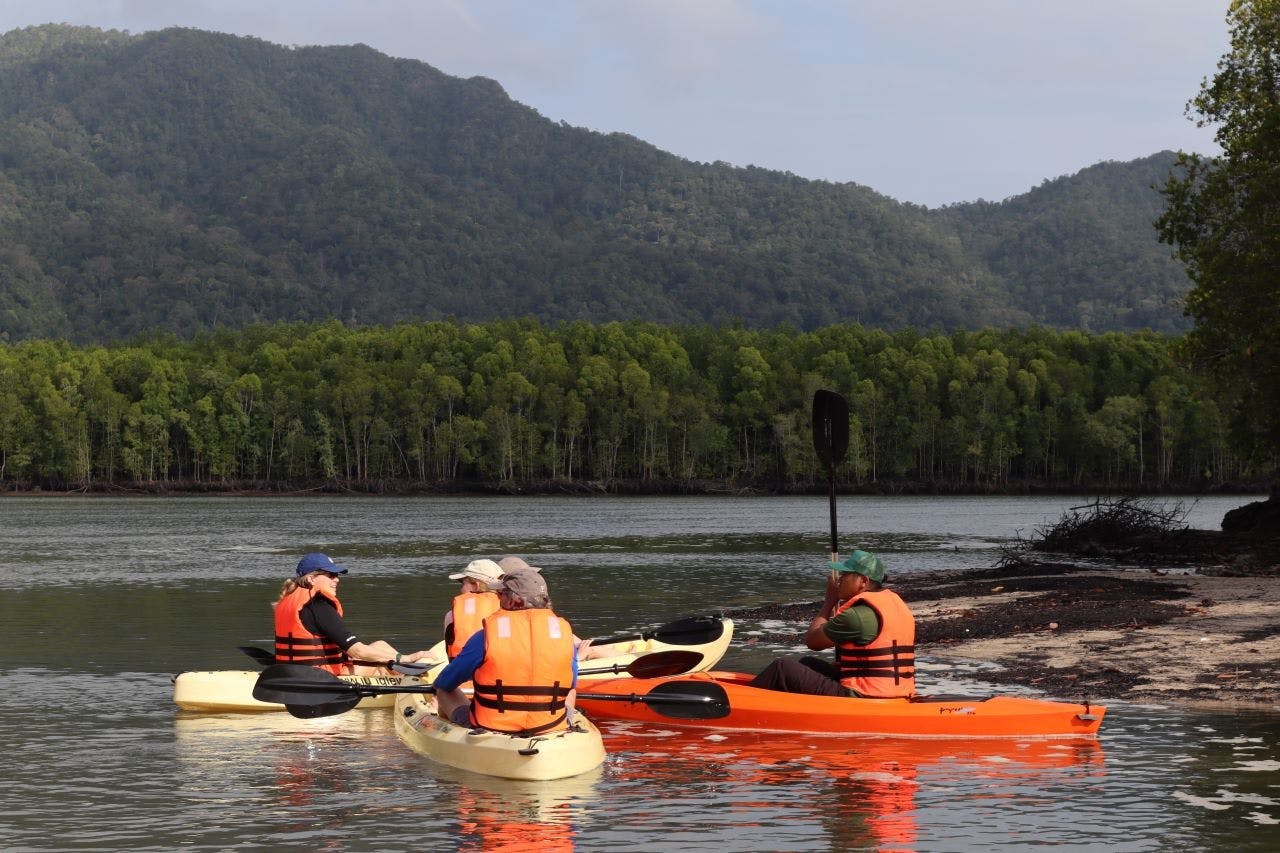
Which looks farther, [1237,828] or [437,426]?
[437,426]

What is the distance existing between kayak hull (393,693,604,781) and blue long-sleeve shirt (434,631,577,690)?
0.47 m

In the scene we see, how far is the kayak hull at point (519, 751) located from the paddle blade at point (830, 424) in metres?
8.88

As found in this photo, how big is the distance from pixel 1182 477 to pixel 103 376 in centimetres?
10576

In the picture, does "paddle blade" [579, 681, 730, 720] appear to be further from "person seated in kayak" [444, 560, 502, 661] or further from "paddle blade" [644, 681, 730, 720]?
"person seated in kayak" [444, 560, 502, 661]

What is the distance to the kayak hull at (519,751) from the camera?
12945 mm

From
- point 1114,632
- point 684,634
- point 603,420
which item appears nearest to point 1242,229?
point 1114,632

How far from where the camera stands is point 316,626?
16.7 m

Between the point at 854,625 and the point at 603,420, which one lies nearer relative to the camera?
the point at 854,625

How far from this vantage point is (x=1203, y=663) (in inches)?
758

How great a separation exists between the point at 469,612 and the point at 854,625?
3742 millimetres

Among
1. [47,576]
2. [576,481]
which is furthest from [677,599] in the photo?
[576,481]

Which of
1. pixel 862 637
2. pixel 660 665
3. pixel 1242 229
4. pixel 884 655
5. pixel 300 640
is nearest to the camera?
pixel 862 637

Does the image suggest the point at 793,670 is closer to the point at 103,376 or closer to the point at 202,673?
the point at 202,673

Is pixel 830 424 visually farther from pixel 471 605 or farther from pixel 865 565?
pixel 471 605
